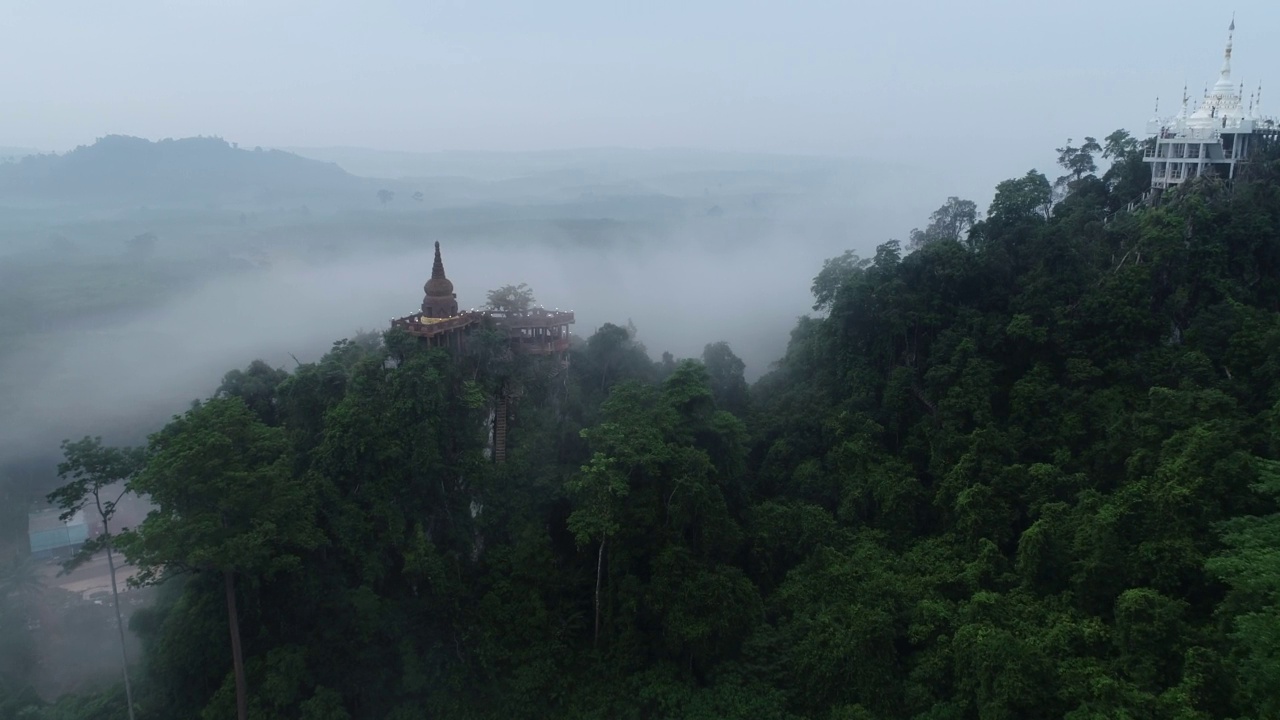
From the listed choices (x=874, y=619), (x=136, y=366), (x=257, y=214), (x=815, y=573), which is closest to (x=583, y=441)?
(x=815, y=573)

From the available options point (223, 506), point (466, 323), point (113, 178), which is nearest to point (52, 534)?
point (466, 323)

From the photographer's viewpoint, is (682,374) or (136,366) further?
(136,366)

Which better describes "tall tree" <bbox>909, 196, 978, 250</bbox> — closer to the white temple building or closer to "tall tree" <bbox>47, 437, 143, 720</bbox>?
the white temple building

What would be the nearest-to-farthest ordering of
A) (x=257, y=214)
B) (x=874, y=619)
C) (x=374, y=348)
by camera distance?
1. (x=874, y=619)
2. (x=374, y=348)
3. (x=257, y=214)

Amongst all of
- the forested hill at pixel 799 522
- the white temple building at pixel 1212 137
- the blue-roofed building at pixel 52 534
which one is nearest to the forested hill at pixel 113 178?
the blue-roofed building at pixel 52 534

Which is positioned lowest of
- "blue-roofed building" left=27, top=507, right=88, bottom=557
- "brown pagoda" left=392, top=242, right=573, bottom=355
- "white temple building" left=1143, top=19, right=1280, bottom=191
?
"blue-roofed building" left=27, top=507, right=88, bottom=557

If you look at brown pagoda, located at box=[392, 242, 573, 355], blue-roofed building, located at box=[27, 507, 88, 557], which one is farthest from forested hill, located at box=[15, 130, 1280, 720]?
blue-roofed building, located at box=[27, 507, 88, 557]

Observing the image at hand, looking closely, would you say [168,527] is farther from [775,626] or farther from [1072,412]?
[1072,412]
